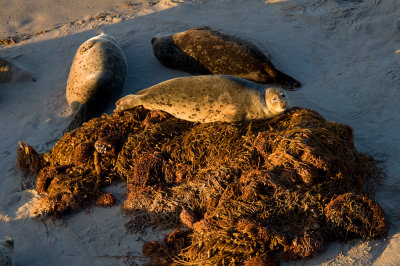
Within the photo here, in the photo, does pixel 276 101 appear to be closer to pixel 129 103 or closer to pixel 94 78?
pixel 129 103

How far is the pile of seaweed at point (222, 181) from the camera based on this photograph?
10.8 feet

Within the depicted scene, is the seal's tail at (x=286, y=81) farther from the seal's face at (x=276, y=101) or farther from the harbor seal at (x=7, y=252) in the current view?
the harbor seal at (x=7, y=252)

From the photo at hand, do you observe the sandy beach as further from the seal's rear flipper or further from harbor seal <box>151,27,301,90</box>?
the seal's rear flipper

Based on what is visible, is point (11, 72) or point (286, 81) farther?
point (11, 72)

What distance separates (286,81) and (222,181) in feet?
7.42

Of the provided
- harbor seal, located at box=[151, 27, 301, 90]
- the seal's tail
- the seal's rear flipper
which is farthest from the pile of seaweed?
harbor seal, located at box=[151, 27, 301, 90]

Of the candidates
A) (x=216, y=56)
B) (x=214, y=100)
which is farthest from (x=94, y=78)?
(x=214, y=100)

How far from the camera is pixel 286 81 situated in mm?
5555

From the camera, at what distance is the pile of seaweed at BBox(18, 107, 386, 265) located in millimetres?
3287

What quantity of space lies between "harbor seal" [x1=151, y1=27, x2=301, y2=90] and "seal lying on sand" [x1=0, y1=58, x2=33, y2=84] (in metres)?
2.02

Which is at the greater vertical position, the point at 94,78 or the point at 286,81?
the point at 94,78

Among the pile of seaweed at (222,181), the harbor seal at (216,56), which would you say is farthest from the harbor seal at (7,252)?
the harbor seal at (216,56)

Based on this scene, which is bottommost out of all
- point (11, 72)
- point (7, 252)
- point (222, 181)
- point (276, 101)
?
point (7, 252)

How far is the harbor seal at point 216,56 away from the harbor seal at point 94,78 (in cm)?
74
